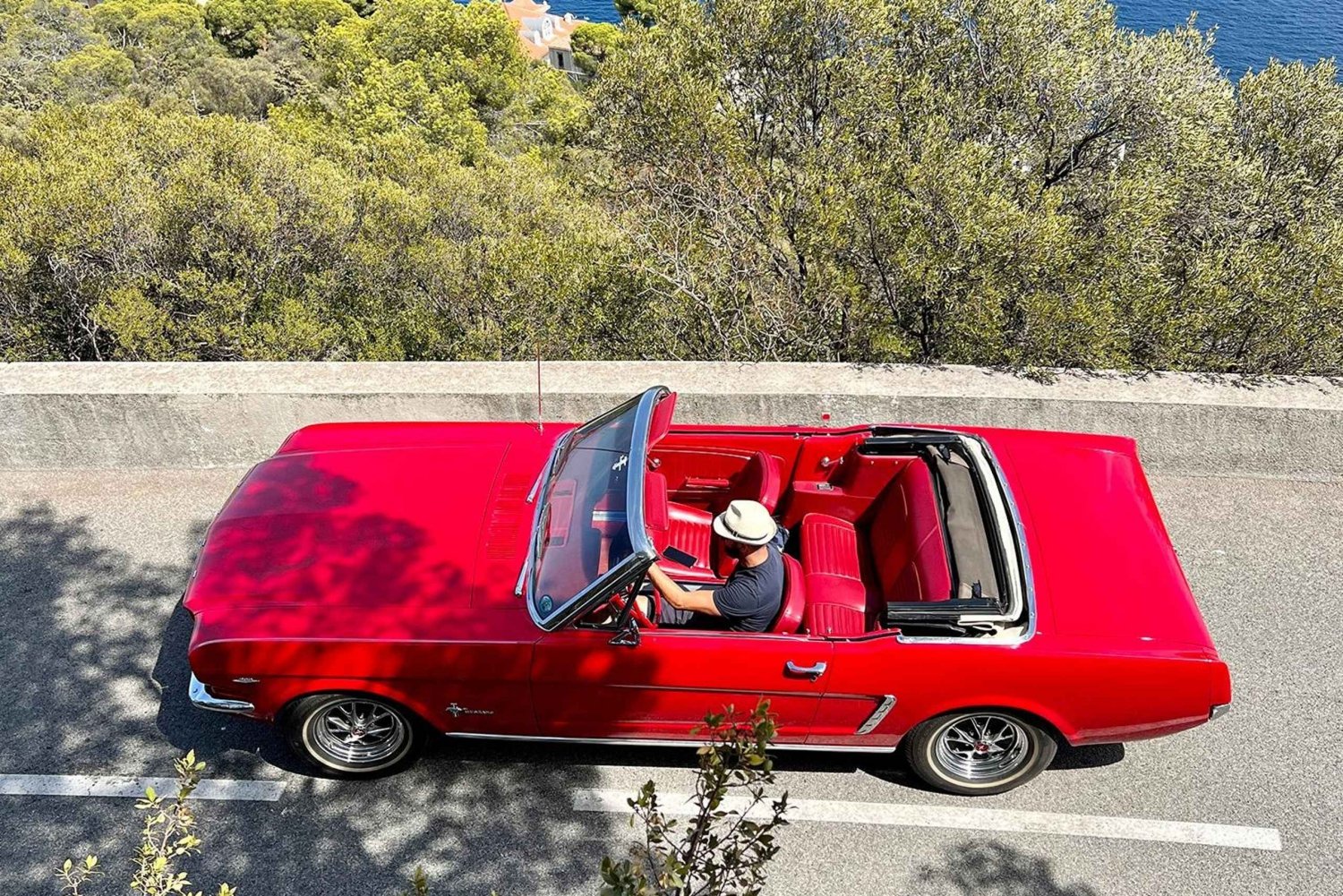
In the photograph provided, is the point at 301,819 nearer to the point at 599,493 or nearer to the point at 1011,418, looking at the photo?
the point at 599,493

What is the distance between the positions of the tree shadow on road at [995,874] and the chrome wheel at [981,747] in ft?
0.99

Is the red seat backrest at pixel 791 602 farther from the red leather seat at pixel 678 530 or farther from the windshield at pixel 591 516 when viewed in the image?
the windshield at pixel 591 516

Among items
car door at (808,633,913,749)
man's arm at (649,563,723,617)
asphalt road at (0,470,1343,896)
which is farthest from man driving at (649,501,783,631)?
asphalt road at (0,470,1343,896)

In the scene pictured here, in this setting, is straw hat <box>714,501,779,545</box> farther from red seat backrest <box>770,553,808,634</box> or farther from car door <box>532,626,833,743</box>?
car door <box>532,626,833,743</box>

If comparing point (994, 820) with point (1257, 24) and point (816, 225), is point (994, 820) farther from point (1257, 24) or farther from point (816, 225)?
point (1257, 24)

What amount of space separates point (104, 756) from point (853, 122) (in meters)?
7.02

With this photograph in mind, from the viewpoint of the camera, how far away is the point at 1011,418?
594cm

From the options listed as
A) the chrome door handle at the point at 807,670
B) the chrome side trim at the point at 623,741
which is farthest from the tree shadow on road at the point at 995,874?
the chrome door handle at the point at 807,670

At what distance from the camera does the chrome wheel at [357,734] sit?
4.06m

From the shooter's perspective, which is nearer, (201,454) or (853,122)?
(201,454)

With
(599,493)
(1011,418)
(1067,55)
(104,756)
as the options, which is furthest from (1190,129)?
(104,756)

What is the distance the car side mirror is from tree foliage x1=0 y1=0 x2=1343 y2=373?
4.01m

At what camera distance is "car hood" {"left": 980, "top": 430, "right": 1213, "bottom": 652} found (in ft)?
12.7

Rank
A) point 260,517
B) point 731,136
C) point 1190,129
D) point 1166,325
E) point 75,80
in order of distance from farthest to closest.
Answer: point 75,80 → point 731,136 → point 1190,129 → point 1166,325 → point 260,517
